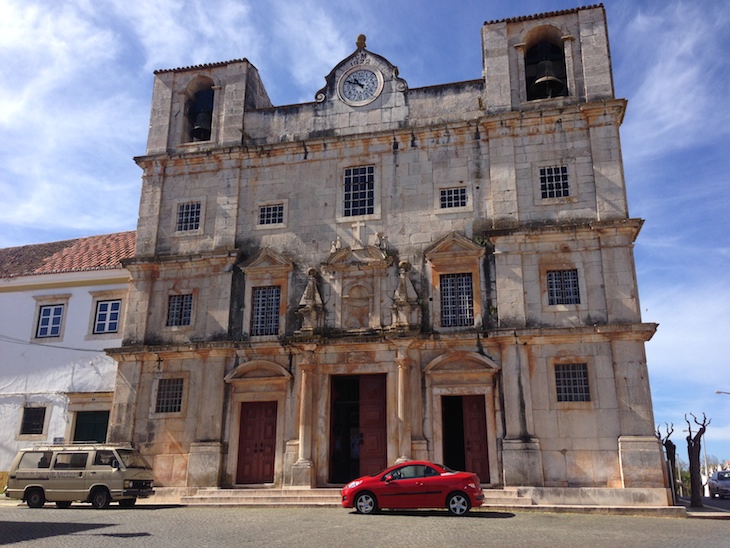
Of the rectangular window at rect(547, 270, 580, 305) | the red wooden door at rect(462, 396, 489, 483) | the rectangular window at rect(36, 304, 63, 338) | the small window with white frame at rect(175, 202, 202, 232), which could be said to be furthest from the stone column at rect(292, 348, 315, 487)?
the rectangular window at rect(36, 304, 63, 338)

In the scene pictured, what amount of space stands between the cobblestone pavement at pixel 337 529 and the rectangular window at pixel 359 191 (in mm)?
10101

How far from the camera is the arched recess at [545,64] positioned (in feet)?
74.0

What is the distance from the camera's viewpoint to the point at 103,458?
1844 cm

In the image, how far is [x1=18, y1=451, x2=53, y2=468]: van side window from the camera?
18750 mm

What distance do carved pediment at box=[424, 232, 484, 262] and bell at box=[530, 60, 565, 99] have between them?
5.71m

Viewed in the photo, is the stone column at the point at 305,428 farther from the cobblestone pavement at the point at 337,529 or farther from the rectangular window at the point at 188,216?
the rectangular window at the point at 188,216

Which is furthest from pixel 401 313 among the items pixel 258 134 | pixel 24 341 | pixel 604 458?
pixel 24 341

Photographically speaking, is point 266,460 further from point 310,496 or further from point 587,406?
point 587,406

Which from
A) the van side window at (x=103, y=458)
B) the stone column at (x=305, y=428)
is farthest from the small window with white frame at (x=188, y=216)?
the van side window at (x=103, y=458)

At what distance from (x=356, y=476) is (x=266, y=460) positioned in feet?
9.37

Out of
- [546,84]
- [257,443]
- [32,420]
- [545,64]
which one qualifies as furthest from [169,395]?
[545,64]

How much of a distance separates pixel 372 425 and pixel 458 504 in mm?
5881

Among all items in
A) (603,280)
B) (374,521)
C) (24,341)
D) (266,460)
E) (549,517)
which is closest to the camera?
(374,521)

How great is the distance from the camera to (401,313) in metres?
20.7
